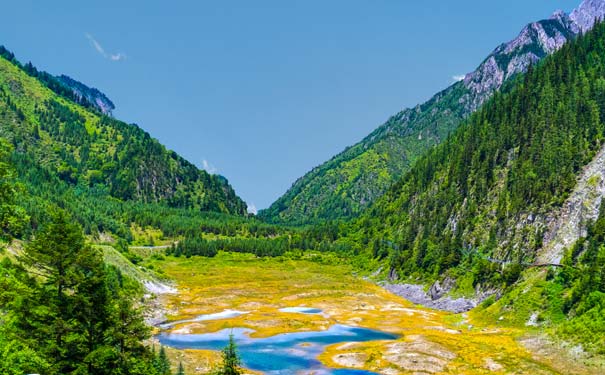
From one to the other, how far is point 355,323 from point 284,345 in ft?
74.1

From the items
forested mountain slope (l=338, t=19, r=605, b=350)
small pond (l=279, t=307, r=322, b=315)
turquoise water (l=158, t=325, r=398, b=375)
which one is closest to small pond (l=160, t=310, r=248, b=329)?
turquoise water (l=158, t=325, r=398, b=375)

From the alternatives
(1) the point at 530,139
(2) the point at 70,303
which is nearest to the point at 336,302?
(1) the point at 530,139

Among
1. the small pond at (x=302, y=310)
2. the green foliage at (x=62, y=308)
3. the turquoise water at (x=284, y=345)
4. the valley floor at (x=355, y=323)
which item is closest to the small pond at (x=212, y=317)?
A: the valley floor at (x=355, y=323)

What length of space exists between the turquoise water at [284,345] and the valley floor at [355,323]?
97.9 inches

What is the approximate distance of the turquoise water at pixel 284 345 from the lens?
201ft

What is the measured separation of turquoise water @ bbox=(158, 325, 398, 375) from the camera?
201 ft

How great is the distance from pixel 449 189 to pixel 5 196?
158 meters

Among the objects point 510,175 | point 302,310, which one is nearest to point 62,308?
point 302,310

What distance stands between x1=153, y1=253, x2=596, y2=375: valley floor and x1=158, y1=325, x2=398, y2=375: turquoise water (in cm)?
249

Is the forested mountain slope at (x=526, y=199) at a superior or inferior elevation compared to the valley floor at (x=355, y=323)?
superior

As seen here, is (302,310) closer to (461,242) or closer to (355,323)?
(355,323)

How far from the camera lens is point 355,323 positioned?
92.1 m

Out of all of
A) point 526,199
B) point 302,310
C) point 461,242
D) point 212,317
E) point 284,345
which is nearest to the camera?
point 284,345

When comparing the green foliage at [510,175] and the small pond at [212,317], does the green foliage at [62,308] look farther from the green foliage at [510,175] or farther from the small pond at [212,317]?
the green foliage at [510,175]
